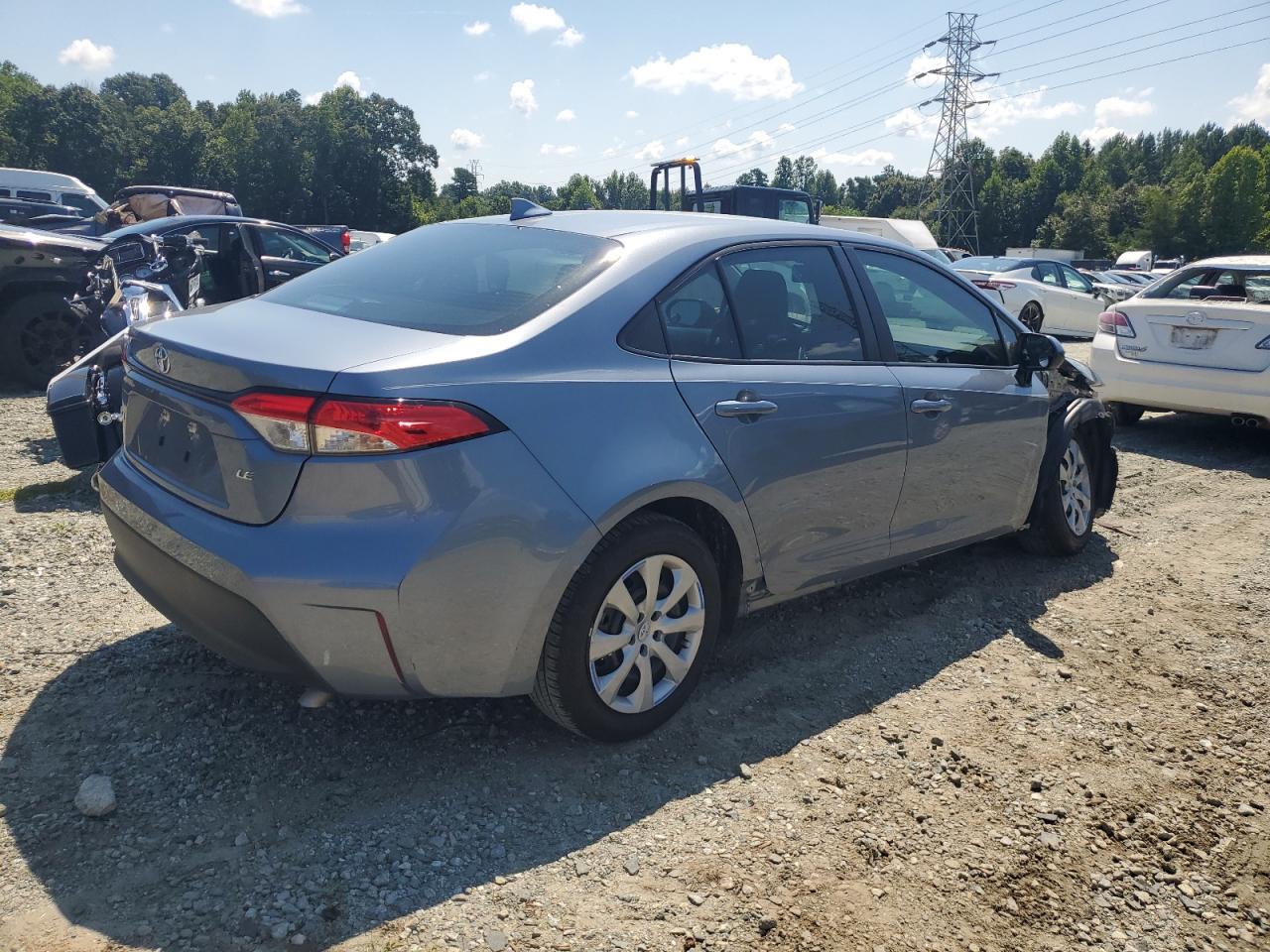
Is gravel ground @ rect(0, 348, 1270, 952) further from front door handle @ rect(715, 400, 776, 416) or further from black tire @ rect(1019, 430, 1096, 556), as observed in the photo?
front door handle @ rect(715, 400, 776, 416)

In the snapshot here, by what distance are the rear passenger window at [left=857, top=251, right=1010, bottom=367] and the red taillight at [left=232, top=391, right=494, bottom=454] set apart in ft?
7.33

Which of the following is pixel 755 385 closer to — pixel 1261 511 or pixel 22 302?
pixel 1261 511

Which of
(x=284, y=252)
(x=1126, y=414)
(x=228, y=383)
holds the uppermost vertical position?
(x=284, y=252)

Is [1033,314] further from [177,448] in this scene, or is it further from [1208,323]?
[177,448]

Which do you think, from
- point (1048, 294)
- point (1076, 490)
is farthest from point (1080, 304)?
point (1076, 490)

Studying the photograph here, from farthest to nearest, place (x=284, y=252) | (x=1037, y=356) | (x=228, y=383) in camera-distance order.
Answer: (x=284, y=252)
(x=1037, y=356)
(x=228, y=383)

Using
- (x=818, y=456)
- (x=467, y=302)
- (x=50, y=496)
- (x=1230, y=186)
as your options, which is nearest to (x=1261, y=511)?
(x=818, y=456)

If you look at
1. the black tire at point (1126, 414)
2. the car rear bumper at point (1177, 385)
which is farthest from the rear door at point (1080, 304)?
the car rear bumper at point (1177, 385)

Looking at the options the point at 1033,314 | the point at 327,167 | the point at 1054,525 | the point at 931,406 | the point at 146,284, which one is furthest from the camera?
the point at 327,167

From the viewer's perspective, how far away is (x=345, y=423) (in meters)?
2.47

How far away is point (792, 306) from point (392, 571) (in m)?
1.93

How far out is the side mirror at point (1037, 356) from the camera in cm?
455

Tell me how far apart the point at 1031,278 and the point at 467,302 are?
16478mm

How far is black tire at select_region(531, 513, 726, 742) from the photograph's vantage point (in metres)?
2.81
